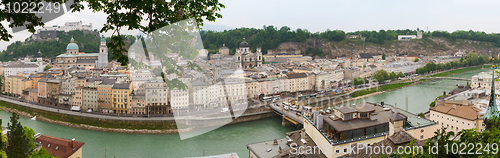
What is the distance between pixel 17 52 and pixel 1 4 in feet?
93.4

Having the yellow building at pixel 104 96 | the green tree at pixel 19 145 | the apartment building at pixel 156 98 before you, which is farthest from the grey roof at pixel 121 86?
the green tree at pixel 19 145

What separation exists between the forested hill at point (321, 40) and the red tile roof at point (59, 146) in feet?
74.1

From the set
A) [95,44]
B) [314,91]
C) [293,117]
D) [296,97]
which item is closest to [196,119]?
Answer: [293,117]

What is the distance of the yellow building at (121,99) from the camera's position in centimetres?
1084

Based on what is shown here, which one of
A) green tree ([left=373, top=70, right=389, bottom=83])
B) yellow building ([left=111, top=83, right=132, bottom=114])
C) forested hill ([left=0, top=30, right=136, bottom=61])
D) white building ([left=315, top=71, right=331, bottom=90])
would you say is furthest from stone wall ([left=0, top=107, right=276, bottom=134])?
forested hill ([left=0, top=30, right=136, bottom=61])

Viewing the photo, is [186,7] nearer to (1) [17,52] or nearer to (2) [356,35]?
(1) [17,52]

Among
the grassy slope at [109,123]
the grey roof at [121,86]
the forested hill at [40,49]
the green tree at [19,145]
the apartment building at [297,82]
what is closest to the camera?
the green tree at [19,145]

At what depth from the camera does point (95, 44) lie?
27.3m

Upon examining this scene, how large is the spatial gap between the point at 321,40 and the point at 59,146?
1129 inches

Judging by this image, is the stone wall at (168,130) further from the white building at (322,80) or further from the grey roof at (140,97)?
the white building at (322,80)

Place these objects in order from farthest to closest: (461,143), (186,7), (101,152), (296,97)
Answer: (296,97)
(101,152)
(461,143)
(186,7)

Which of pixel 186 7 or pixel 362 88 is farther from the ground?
pixel 186 7

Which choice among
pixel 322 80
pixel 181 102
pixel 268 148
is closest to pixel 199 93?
pixel 181 102

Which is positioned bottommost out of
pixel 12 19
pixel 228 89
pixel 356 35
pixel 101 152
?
pixel 101 152
